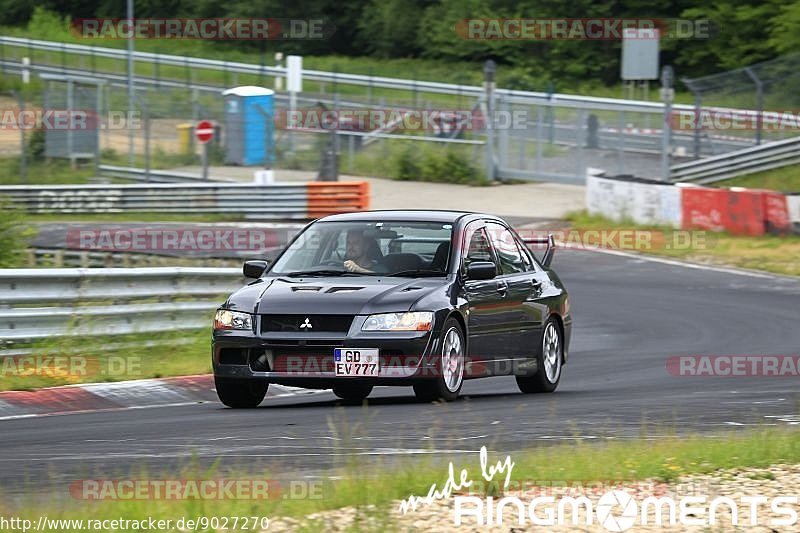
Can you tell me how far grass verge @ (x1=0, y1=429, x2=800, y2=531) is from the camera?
20.6 feet

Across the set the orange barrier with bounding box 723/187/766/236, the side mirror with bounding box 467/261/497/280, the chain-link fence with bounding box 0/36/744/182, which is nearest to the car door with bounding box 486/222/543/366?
the side mirror with bounding box 467/261/497/280

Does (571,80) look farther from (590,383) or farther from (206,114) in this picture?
(590,383)

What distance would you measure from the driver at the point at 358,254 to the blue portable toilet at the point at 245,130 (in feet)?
84.1

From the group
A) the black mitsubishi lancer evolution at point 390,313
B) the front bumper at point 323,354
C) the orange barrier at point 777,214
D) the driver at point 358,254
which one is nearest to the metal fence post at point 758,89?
the orange barrier at point 777,214

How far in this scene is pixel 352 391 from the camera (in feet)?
38.0

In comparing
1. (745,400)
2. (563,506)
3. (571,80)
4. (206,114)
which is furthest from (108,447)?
(571,80)

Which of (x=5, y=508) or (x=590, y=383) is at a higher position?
(x=5, y=508)

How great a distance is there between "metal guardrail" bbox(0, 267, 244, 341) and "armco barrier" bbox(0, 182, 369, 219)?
15.6 metres

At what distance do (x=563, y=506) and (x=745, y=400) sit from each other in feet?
18.2

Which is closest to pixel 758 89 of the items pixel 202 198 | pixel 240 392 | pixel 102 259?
pixel 202 198

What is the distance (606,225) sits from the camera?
101 feet

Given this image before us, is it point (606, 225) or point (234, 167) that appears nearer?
point (606, 225)

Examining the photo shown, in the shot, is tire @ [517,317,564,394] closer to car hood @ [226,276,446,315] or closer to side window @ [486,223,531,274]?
side window @ [486,223,531,274]

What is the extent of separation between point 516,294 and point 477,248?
0.53 metres
